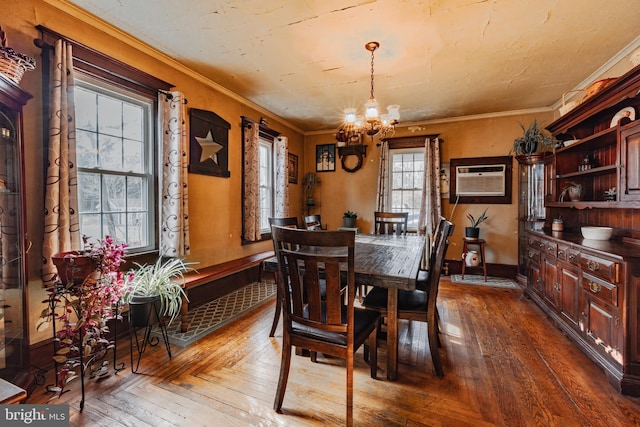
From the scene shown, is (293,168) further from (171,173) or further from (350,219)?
(171,173)

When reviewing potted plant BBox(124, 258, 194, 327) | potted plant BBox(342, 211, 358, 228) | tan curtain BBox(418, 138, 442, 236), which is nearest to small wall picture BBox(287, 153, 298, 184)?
potted plant BBox(342, 211, 358, 228)

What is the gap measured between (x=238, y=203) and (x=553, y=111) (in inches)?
193

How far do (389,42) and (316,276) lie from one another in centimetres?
228

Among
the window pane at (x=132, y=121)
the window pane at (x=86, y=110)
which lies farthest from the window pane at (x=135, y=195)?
the window pane at (x=86, y=110)

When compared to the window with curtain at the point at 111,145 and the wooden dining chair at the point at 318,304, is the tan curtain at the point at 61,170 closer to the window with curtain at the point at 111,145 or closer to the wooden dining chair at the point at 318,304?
the window with curtain at the point at 111,145

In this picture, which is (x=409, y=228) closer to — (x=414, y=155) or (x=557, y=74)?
(x=414, y=155)

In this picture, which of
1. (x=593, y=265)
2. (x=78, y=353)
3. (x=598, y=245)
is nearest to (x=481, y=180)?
(x=598, y=245)

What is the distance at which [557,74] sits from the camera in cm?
314

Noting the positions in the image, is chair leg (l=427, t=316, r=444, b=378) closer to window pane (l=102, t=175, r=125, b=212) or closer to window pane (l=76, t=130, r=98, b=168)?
window pane (l=102, t=175, r=125, b=212)

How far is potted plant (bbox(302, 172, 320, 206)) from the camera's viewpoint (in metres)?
5.62

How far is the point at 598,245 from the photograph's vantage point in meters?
2.18

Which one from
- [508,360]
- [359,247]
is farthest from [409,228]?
[508,360]

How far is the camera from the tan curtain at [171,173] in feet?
9.12

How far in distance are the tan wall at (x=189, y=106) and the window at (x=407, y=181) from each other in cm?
199
